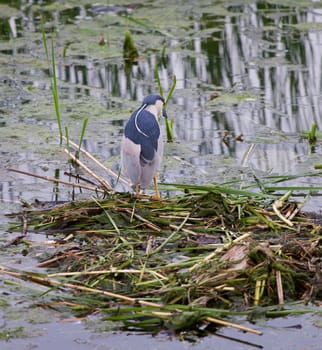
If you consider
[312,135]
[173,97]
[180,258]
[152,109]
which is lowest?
[180,258]

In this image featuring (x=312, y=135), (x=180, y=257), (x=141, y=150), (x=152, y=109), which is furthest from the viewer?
(x=312, y=135)

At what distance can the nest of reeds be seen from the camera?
4602 mm

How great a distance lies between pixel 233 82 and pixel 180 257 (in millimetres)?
4501

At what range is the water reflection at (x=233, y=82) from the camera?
770cm

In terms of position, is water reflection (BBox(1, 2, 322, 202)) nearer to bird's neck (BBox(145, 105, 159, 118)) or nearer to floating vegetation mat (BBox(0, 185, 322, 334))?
bird's neck (BBox(145, 105, 159, 118))

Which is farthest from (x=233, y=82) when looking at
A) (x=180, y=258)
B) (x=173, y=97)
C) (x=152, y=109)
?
(x=180, y=258)

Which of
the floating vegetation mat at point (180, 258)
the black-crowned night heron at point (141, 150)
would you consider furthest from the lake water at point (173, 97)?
the black-crowned night heron at point (141, 150)

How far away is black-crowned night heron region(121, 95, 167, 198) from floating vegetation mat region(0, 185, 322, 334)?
0.16 meters

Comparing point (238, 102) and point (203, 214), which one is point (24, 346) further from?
point (238, 102)

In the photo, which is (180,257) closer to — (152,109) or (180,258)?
(180,258)

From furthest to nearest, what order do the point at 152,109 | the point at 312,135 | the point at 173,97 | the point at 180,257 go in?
the point at 173,97 < the point at 312,135 < the point at 152,109 < the point at 180,257

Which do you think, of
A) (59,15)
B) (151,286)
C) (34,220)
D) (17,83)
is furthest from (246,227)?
(59,15)

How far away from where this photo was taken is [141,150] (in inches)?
234

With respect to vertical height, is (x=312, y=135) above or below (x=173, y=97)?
below
